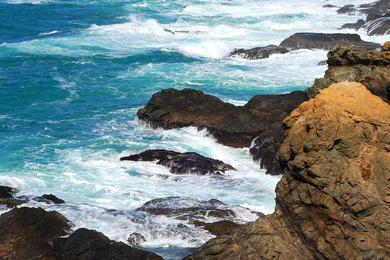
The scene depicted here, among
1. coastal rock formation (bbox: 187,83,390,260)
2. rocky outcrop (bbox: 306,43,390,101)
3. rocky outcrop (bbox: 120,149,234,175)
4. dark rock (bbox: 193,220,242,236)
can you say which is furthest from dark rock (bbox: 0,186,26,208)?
rocky outcrop (bbox: 306,43,390,101)

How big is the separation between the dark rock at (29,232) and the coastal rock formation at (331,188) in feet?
12.4

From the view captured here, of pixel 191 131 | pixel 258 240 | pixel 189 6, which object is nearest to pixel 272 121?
pixel 191 131

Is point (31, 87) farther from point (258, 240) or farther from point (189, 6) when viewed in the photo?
point (189, 6)

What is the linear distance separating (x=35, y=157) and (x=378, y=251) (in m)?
17.1

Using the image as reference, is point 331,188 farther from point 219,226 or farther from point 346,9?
point 346,9

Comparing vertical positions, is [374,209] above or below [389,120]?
below

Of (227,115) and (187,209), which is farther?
(227,115)

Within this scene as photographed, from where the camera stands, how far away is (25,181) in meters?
23.0

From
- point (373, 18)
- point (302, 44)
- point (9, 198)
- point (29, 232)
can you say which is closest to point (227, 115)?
point (9, 198)

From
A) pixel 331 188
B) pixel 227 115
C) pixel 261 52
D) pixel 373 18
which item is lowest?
pixel 261 52

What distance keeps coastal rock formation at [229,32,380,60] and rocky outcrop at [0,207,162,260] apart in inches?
1184

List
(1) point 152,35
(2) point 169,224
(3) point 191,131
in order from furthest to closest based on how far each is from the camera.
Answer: (1) point 152,35 < (3) point 191,131 < (2) point 169,224

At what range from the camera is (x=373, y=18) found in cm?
5247

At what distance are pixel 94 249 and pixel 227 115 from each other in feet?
47.3
